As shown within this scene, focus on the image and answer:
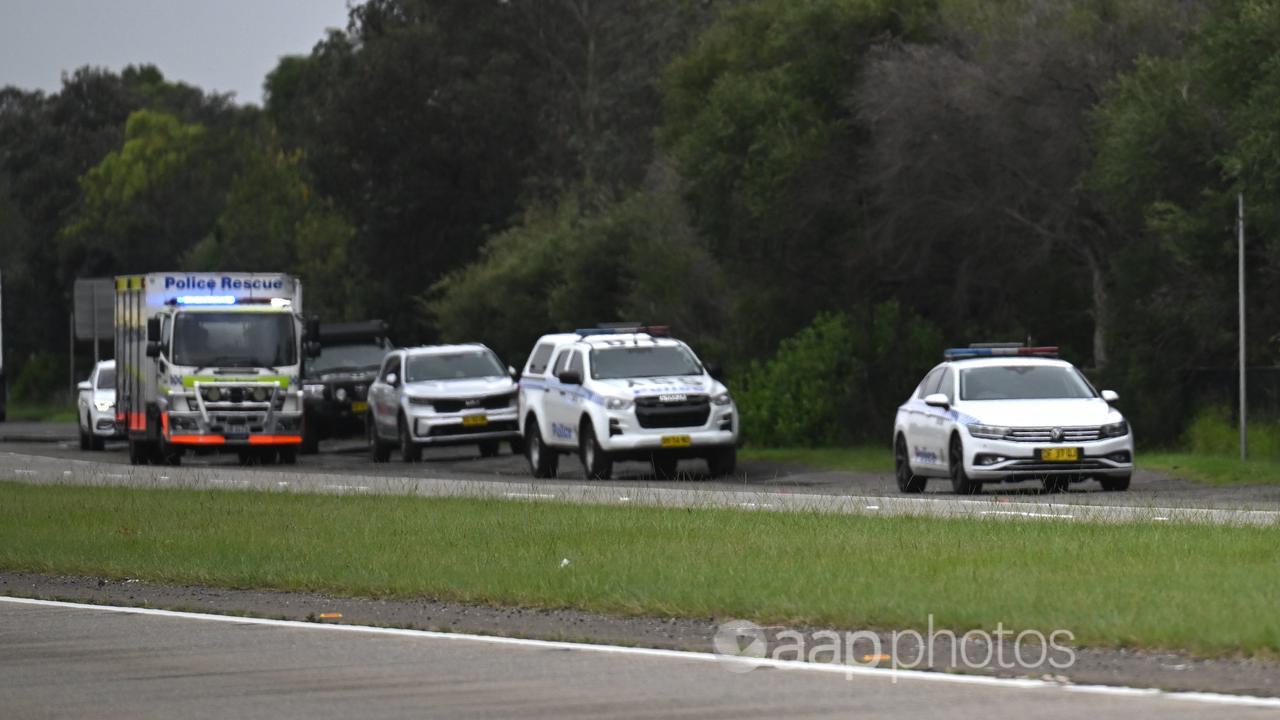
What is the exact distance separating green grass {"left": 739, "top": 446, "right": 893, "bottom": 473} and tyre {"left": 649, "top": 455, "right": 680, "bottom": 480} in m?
1.98

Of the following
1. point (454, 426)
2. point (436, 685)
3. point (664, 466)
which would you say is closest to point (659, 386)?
point (664, 466)

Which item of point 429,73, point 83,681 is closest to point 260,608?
point 83,681

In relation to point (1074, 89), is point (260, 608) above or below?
below

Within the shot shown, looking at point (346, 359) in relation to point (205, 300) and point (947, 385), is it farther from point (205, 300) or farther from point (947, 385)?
point (947, 385)

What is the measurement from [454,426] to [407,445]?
0.85 m

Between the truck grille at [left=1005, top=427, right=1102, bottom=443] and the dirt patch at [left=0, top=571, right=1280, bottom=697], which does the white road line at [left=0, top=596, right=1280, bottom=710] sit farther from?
the truck grille at [left=1005, top=427, right=1102, bottom=443]

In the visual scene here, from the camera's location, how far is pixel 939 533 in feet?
59.9

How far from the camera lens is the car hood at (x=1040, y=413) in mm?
25672

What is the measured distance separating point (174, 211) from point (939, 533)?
331 feet

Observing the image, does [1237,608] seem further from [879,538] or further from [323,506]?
[323,506]

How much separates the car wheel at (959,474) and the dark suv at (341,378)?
2086cm

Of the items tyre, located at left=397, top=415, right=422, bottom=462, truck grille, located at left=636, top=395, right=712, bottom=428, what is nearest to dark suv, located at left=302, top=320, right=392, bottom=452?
tyre, located at left=397, top=415, right=422, bottom=462

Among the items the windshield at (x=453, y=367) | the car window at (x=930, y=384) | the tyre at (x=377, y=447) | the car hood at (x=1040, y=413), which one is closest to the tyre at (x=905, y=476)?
the car window at (x=930, y=384)

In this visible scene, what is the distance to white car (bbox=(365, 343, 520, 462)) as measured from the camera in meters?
39.0
